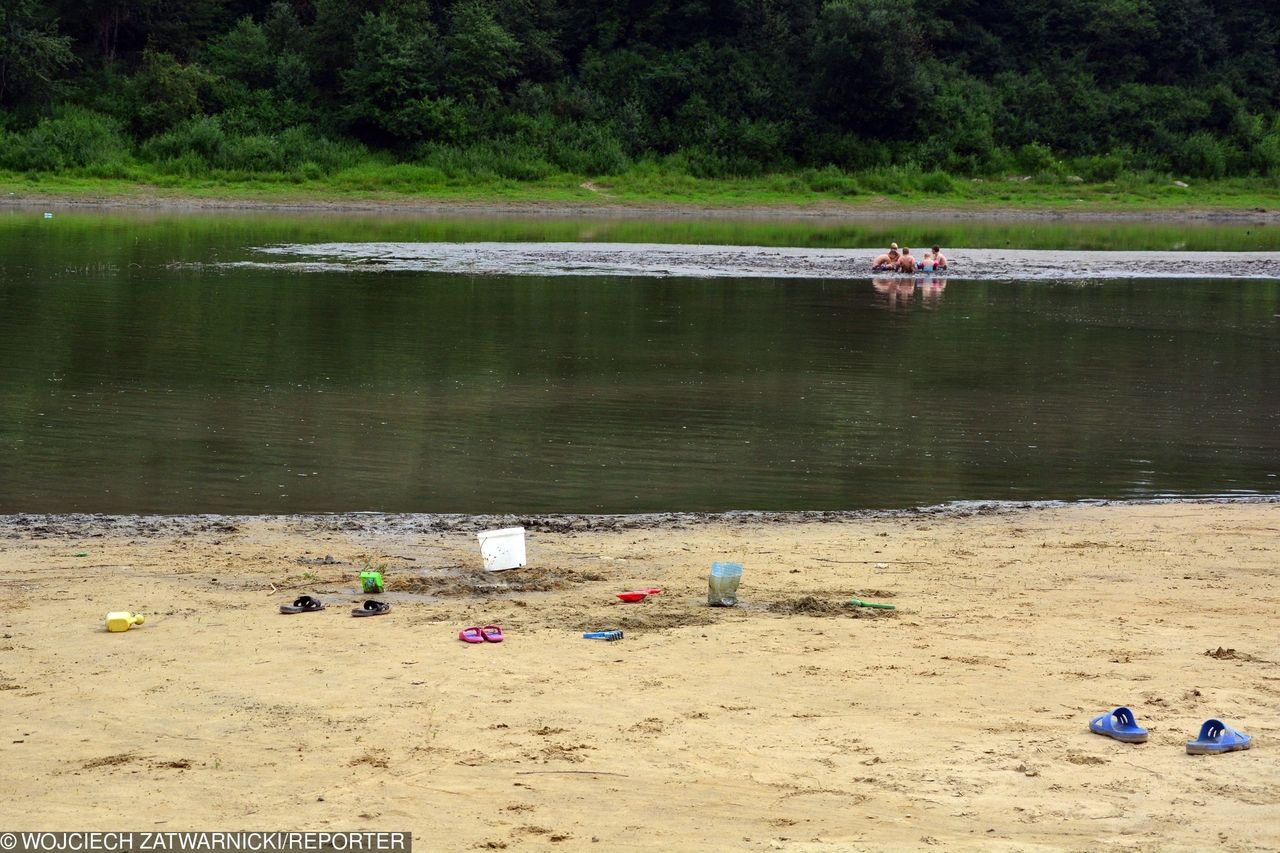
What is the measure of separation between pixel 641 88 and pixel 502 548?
6098cm

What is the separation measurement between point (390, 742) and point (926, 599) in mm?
3941

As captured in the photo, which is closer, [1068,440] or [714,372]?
[1068,440]

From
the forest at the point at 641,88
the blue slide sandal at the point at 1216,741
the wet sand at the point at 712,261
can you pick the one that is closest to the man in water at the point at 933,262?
the wet sand at the point at 712,261

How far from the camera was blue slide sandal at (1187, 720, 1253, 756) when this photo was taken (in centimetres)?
655

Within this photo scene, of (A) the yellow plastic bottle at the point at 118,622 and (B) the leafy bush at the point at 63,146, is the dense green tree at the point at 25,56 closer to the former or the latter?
(B) the leafy bush at the point at 63,146

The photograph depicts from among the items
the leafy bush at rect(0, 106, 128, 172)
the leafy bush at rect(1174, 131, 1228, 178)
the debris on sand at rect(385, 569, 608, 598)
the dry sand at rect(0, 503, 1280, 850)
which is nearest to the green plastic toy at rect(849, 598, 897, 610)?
the dry sand at rect(0, 503, 1280, 850)

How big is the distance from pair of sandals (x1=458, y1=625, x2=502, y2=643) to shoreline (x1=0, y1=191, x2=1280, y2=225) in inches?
1745

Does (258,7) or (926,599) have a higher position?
(258,7)

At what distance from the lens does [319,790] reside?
611 cm

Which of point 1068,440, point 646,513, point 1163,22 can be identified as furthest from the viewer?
point 1163,22

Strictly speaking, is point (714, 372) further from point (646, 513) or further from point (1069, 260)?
point (1069, 260)

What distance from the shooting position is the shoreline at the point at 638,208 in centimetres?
5025

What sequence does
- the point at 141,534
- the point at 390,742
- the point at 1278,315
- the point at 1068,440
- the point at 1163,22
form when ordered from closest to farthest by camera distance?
the point at 390,742
the point at 141,534
the point at 1068,440
the point at 1278,315
the point at 1163,22

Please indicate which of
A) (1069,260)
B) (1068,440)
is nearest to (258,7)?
(1069,260)
